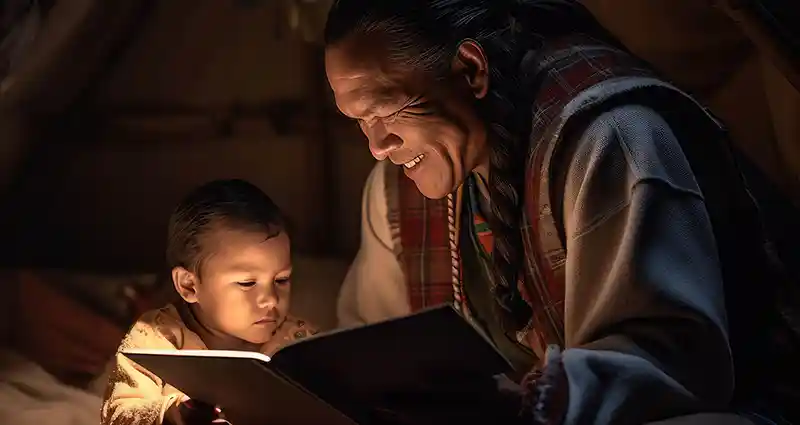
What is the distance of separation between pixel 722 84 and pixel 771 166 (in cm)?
14

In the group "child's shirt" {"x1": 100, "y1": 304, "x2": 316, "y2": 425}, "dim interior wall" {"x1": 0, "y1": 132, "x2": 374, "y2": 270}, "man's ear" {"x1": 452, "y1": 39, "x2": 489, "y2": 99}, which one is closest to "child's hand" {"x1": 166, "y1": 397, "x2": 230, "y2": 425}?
"child's shirt" {"x1": 100, "y1": 304, "x2": 316, "y2": 425}

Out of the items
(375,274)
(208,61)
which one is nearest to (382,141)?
(375,274)

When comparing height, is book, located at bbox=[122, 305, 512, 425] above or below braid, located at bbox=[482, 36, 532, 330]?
below

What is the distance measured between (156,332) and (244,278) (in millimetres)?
146

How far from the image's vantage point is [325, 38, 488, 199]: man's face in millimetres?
1226

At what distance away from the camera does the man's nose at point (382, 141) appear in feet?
4.17

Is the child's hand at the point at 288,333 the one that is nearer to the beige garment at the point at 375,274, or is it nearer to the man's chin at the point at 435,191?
the beige garment at the point at 375,274

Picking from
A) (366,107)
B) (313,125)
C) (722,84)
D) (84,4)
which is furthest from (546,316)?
(84,4)

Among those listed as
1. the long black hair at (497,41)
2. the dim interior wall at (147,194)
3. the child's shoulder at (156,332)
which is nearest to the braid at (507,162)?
the long black hair at (497,41)

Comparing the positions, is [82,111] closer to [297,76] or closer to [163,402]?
[297,76]

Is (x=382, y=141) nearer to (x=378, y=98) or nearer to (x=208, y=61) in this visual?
(x=378, y=98)

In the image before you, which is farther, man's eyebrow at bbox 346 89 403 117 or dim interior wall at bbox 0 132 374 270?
dim interior wall at bbox 0 132 374 270

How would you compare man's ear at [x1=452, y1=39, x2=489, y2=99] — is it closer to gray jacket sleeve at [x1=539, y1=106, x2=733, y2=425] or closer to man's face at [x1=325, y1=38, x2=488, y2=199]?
man's face at [x1=325, y1=38, x2=488, y2=199]

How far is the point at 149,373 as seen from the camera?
4.57 feet
